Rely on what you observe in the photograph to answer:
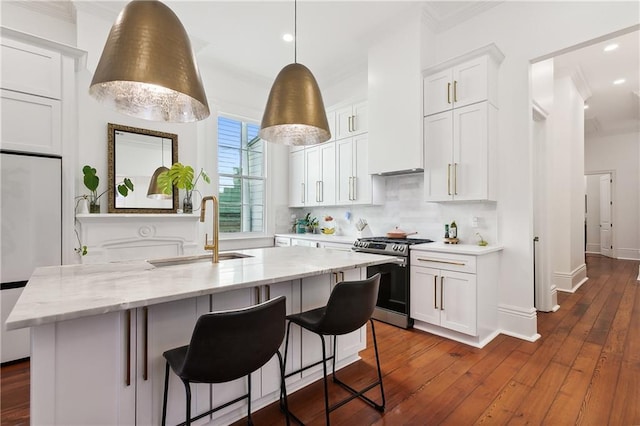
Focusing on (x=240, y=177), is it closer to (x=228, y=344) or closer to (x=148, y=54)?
(x=148, y=54)

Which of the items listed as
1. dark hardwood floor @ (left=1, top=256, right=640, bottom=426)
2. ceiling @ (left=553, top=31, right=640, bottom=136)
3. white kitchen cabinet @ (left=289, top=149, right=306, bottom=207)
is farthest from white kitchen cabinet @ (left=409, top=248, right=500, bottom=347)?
white kitchen cabinet @ (left=289, top=149, right=306, bottom=207)

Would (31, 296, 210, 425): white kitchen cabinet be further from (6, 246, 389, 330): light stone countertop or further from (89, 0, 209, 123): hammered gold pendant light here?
(89, 0, 209, 123): hammered gold pendant light

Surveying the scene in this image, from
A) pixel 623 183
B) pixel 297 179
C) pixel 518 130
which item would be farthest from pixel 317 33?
pixel 623 183

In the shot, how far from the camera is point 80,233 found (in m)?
3.13

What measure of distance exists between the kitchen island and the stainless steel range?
142cm

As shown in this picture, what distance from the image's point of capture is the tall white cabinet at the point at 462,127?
309 cm

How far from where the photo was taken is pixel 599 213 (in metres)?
8.71

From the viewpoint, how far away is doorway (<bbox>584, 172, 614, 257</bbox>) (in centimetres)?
805

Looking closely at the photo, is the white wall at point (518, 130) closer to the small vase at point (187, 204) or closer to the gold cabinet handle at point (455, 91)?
the gold cabinet handle at point (455, 91)

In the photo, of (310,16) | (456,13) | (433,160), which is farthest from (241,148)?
(456,13)

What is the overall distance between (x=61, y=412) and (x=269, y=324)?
880 mm

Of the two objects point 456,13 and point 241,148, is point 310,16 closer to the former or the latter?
point 456,13

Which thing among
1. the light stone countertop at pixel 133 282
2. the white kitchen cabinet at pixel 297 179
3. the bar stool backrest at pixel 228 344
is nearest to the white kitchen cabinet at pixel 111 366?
the light stone countertop at pixel 133 282

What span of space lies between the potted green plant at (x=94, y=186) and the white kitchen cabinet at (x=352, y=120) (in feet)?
9.36
